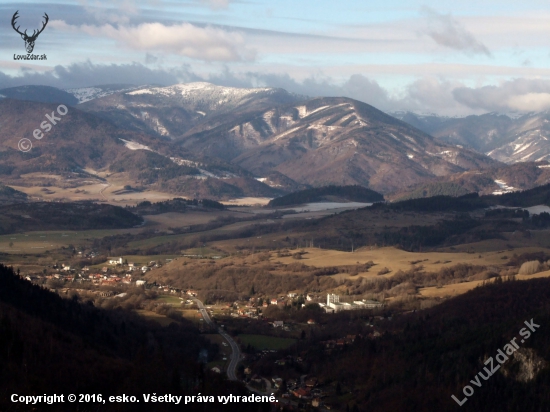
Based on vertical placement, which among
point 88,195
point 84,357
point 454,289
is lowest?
point 88,195

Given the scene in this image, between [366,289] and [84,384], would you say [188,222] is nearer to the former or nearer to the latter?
[366,289]

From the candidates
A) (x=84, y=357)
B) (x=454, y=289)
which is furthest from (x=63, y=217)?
(x=84, y=357)

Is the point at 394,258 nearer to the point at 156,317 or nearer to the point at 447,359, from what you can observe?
the point at 156,317

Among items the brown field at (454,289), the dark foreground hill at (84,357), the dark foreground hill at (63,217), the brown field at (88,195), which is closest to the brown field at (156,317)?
the dark foreground hill at (84,357)

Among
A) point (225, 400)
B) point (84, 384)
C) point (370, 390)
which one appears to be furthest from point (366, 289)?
point (84, 384)

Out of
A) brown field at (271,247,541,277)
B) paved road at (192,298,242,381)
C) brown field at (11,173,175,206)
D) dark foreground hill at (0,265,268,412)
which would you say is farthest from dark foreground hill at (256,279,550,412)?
brown field at (11,173,175,206)

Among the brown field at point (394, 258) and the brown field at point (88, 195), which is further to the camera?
the brown field at point (88, 195)

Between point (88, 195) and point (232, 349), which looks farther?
point (88, 195)

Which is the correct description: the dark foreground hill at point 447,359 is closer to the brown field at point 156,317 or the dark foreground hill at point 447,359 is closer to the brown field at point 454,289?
the brown field at point 454,289

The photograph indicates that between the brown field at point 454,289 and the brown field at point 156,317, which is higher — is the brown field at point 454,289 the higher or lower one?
the higher one
